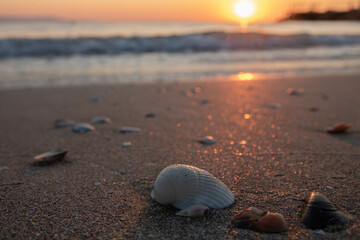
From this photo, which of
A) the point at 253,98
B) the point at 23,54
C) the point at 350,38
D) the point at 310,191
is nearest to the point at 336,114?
the point at 253,98

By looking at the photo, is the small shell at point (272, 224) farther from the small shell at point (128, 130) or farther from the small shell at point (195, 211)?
the small shell at point (128, 130)

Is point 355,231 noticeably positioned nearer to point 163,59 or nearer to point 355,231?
point 355,231

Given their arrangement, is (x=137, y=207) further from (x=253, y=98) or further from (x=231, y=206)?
(x=253, y=98)

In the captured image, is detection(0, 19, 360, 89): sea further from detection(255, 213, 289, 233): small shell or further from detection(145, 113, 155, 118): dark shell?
detection(255, 213, 289, 233): small shell

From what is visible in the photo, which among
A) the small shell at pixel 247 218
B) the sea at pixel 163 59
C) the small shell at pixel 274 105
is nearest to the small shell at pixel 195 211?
the small shell at pixel 247 218

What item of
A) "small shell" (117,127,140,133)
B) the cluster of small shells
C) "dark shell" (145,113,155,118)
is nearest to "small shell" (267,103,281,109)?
"dark shell" (145,113,155,118)

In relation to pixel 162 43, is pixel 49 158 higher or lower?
lower

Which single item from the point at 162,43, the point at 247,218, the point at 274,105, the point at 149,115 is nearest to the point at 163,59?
the point at 162,43
